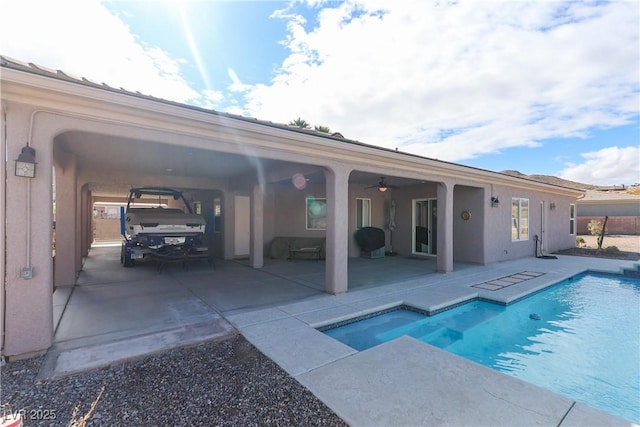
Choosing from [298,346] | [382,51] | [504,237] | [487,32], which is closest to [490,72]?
[487,32]

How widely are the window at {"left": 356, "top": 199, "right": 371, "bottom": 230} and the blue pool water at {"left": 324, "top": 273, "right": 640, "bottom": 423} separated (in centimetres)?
632

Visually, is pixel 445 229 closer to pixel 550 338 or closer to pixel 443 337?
pixel 550 338

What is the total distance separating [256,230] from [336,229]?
13.3 ft

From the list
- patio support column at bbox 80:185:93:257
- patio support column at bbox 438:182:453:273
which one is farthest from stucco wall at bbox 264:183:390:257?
patio support column at bbox 80:185:93:257

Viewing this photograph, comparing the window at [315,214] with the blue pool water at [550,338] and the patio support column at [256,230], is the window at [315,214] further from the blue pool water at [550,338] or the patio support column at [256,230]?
the blue pool water at [550,338]

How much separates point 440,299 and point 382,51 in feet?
21.5

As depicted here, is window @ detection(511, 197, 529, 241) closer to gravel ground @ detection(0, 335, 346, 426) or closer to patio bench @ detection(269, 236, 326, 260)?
patio bench @ detection(269, 236, 326, 260)

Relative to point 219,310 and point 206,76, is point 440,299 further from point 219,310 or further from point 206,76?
point 206,76

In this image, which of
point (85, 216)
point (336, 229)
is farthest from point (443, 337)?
point (85, 216)

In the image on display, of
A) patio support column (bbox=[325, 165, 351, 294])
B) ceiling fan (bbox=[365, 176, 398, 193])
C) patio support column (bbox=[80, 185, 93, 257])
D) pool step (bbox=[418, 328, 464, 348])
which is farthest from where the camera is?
patio support column (bbox=[80, 185, 93, 257])

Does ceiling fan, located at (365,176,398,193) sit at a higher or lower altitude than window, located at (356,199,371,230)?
higher

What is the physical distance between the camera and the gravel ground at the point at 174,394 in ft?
8.00

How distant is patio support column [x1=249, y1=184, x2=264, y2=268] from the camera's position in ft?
30.7

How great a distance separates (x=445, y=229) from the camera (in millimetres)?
8664
